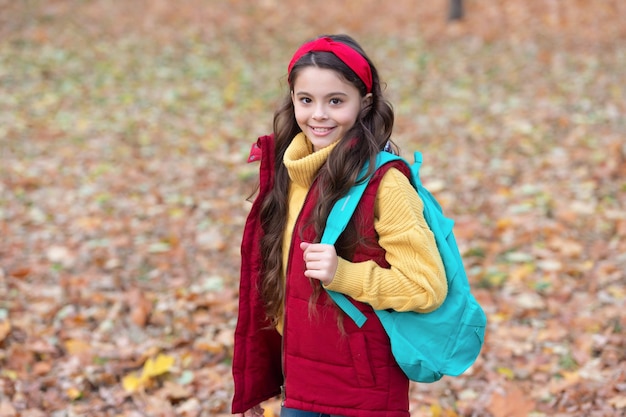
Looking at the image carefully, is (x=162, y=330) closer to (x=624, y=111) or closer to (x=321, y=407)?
(x=321, y=407)

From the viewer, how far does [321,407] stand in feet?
7.15

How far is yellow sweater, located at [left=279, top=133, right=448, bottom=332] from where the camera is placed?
76.6 inches

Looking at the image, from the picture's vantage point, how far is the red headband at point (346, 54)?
205 centimetres

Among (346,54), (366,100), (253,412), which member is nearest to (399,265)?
(366,100)

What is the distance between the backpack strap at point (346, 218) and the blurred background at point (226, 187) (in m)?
0.85

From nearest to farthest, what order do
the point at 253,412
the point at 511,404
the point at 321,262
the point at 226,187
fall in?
the point at 321,262, the point at 253,412, the point at 511,404, the point at 226,187

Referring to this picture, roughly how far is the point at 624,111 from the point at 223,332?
231 inches

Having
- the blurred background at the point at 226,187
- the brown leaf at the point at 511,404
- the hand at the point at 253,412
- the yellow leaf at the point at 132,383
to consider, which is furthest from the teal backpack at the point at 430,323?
the yellow leaf at the point at 132,383

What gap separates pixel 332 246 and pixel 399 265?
21cm

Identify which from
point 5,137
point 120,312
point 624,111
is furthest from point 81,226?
point 624,111

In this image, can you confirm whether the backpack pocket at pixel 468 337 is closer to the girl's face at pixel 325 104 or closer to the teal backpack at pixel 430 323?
the teal backpack at pixel 430 323

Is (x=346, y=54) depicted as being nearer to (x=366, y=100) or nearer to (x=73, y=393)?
(x=366, y=100)

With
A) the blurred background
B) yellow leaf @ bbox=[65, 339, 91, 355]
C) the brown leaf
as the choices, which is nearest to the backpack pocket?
the blurred background

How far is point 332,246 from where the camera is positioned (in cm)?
198
